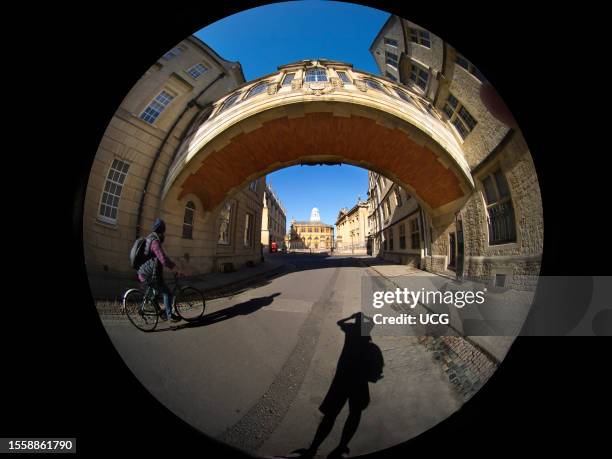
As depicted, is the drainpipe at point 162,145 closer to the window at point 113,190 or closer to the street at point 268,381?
the window at point 113,190

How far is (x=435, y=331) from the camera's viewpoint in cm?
118

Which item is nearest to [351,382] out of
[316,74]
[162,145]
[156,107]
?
[162,145]

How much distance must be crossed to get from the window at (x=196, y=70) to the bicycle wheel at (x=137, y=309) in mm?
1288

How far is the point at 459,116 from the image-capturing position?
1.08m

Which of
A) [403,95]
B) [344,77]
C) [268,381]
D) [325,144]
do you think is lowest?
[268,381]

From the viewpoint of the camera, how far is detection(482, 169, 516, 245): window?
2.83ft

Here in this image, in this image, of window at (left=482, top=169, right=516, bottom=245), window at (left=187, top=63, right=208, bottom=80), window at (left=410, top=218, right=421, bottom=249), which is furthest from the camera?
window at (left=410, top=218, right=421, bottom=249)

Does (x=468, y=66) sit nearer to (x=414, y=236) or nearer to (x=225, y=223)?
(x=225, y=223)

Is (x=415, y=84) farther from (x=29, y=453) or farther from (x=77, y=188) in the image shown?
(x=29, y=453)

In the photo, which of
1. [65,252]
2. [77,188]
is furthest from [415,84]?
[65,252]

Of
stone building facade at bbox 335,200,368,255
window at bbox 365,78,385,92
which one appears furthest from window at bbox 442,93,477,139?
stone building facade at bbox 335,200,368,255

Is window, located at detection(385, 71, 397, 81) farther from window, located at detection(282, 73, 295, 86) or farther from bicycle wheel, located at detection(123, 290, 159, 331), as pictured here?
bicycle wheel, located at detection(123, 290, 159, 331)

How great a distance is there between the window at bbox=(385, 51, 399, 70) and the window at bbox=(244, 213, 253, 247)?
1.68m

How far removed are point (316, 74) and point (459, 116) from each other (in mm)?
1373
